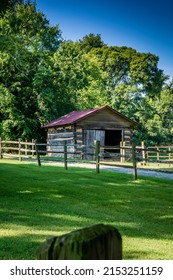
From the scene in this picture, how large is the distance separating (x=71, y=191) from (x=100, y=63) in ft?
186

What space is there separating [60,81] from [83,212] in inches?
1427

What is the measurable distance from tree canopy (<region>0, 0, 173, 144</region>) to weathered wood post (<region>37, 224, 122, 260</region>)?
20011 millimetres

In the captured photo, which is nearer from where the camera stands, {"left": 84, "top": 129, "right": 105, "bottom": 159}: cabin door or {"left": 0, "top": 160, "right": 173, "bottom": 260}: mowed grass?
{"left": 0, "top": 160, "right": 173, "bottom": 260}: mowed grass

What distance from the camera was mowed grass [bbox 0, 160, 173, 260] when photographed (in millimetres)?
5523

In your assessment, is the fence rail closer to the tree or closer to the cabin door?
the cabin door

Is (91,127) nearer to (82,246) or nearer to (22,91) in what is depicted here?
(22,91)

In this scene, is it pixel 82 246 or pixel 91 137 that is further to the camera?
pixel 91 137

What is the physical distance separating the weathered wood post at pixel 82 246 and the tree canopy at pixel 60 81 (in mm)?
20011

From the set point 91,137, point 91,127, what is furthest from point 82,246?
point 91,137

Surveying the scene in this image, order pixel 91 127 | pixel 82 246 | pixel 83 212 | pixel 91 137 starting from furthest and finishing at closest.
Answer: pixel 91 137 → pixel 91 127 → pixel 83 212 → pixel 82 246

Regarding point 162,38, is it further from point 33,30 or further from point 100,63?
point 100,63

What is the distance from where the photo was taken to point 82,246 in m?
1.67

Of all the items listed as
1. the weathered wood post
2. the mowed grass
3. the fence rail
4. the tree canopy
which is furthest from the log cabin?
the weathered wood post

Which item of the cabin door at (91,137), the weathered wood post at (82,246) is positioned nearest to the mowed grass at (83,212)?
the weathered wood post at (82,246)
